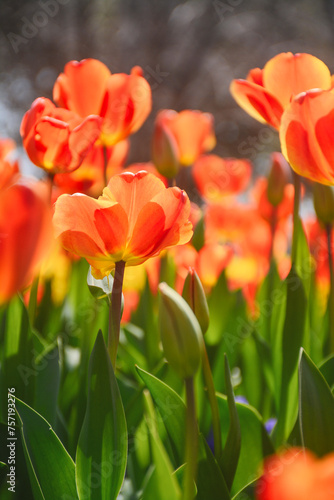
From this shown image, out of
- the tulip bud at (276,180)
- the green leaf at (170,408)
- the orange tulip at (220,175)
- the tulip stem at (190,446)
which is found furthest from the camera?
the orange tulip at (220,175)

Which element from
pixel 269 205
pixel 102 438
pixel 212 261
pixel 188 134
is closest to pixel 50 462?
pixel 102 438

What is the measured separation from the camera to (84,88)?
0.76 metres

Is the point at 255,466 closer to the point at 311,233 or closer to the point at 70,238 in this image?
the point at 70,238

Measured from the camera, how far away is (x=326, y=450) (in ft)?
1.47

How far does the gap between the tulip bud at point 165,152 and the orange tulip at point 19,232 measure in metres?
0.64

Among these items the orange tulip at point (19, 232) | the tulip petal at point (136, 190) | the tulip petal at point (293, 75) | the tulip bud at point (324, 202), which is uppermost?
the tulip petal at point (293, 75)

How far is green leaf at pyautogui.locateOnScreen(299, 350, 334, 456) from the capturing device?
0.44 m

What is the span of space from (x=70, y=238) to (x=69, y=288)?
0.51 metres

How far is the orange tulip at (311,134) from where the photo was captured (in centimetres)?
48

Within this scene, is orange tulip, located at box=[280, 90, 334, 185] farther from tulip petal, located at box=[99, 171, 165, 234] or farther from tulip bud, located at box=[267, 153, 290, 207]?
tulip bud, located at box=[267, 153, 290, 207]

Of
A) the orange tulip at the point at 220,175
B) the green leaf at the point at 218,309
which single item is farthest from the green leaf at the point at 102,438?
the orange tulip at the point at 220,175

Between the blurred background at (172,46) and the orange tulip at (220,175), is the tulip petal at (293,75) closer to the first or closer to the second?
the orange tulip at (220,175)

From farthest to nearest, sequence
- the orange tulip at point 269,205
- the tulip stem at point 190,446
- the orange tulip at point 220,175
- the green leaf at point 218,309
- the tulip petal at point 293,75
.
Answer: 1. the orange tulip at point 220,175
2. the orange tulip at point 269,205
3. the green leaf at point 218,309
4. the tulip petal at point 293,75
5. the tulip stem at point 190,446

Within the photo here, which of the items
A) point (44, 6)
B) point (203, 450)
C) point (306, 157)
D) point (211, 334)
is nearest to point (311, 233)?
point (211, 334)
